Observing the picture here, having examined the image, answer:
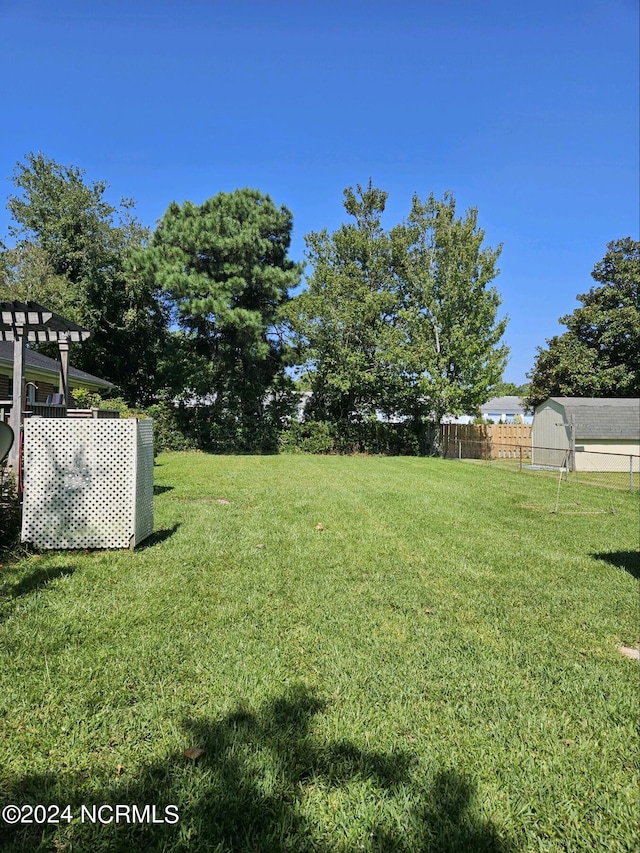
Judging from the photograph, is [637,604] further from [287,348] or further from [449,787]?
[287,348]

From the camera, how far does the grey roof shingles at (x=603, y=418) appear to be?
62.5ft

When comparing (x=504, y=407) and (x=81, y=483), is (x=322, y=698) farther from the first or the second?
(x=504, y=407)

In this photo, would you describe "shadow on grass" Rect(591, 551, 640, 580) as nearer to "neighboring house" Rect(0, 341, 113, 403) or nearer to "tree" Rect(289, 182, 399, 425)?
"neighboring house" Rect(0, 341, 113, 403)

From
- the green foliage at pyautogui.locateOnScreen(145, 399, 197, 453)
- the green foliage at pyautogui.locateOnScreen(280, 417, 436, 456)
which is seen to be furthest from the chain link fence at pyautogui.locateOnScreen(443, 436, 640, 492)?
the green foliage at pyautogui.locateOnScreen(145, 399, 197, 453)

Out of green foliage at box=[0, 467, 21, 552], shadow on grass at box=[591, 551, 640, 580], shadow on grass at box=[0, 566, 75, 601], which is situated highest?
green foliage at box=[0, 467, 21, 552]

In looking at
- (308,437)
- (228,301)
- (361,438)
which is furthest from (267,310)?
(361,438)

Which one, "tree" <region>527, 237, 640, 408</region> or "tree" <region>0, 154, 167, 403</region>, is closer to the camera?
"tree" <region>0, 154, 167, 403</region>

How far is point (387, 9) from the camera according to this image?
6.43m

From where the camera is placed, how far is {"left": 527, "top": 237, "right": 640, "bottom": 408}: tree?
86.1 ft

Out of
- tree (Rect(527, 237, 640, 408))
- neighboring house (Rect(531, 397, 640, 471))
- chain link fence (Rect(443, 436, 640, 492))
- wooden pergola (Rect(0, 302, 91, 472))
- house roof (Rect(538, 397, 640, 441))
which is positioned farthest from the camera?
tree (Rect(527, 237, 640, 408))

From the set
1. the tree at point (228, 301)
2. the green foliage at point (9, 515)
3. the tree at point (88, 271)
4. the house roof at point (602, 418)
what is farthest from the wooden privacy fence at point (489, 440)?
the green foliage at point (9, 515)

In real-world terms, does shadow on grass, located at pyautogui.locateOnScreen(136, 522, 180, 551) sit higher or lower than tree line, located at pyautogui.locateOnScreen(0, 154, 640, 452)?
lower

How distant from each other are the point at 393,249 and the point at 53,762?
932 inches

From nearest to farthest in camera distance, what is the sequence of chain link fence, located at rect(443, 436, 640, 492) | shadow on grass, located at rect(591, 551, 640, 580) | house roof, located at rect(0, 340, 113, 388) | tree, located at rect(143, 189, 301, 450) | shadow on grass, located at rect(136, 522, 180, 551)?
shadow on grass, located at rect(591, 551, 640, 580) → shadow on grass, located at rect(136, 522, 180, 551) → house roof, located at rect(0, 340, 113, 388) → chain link fence, located at rect(443, 436, 640, 492) → tree, located at rect(143, 189, 301, 450)
